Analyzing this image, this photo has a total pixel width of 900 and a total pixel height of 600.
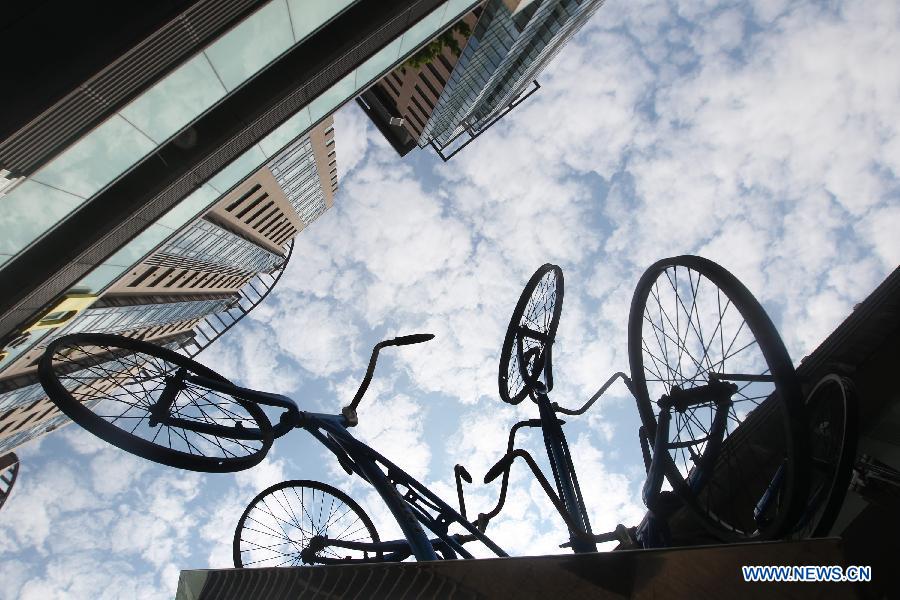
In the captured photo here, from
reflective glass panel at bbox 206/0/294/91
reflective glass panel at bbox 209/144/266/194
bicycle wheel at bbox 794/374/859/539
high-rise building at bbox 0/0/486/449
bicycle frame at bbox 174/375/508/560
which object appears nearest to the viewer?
bicycle wheel at bbox 794/374/859/539

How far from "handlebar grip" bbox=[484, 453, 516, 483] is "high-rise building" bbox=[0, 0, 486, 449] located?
844 centimetres

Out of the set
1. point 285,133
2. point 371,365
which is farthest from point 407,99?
point 371,365

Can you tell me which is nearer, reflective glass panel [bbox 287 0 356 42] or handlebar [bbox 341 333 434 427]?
handlebar [bbox 341 333 434 427]

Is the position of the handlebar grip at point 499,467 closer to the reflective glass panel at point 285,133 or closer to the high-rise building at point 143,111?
the high-rise building at point 143,111

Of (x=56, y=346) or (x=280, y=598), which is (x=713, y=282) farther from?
(x=56, y=346)

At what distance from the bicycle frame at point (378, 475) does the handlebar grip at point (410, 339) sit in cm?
115

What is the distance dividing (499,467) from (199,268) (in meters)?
37.2

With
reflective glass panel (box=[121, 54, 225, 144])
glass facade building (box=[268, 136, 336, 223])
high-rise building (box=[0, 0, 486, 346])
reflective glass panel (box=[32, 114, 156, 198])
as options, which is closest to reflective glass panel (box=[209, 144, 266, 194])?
high-rise building (box=[0, 0, 486, 346])

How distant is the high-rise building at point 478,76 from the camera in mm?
29609

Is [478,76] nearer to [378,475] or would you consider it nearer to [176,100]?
[176,100]

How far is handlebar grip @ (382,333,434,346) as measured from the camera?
575 centimetres

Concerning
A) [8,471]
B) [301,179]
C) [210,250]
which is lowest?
[8,471]

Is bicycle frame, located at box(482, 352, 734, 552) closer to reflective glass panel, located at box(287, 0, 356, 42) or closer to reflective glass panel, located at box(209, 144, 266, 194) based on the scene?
reflective glass panel, located at box(287, 0, 356, 42)

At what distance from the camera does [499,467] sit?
217 inches
